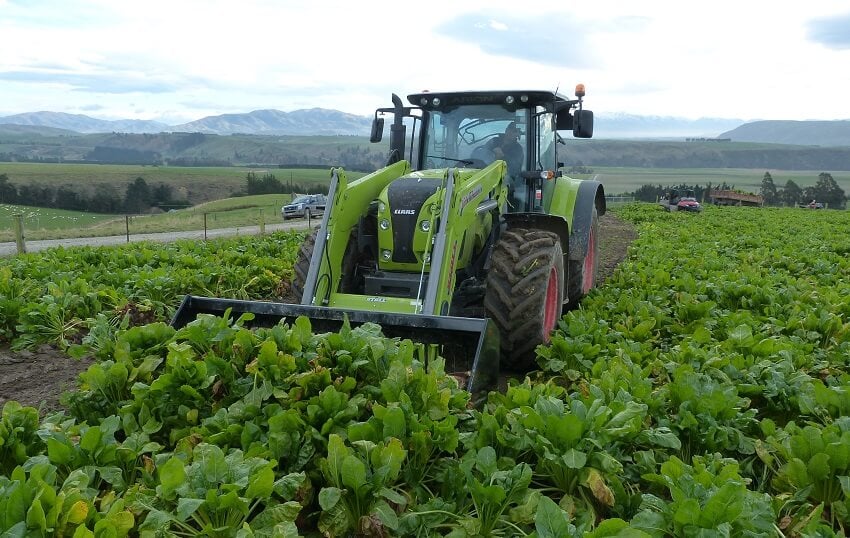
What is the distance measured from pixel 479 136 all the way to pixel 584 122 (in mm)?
1121

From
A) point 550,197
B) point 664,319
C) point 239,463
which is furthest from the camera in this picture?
point 550,197

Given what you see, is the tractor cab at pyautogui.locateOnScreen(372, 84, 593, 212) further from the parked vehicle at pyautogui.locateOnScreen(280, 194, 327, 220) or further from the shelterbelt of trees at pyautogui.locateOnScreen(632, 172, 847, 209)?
the shelterbelt of trees at pyautogui.locateOnScreen(632, 172, 847, 209)

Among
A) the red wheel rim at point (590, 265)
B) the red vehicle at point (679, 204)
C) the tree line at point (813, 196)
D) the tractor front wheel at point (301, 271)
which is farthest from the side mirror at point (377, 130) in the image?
the tree line at point (813, 196)

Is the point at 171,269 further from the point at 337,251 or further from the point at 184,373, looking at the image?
the point at 184,373

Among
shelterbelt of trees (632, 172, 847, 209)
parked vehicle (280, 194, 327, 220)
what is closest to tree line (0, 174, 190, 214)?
parked vehicle (280, 194, 327, 220)

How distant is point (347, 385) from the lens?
Answer: 12.1 ft

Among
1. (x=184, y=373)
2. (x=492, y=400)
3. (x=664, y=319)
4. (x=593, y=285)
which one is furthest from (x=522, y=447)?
(x=593, y=285)

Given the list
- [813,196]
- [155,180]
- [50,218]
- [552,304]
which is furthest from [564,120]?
[155,180]

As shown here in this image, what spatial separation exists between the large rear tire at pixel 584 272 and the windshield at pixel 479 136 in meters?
1.41

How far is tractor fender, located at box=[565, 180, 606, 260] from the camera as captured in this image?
789 centimetres

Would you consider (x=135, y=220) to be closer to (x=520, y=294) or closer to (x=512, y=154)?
(x=512, y=154)

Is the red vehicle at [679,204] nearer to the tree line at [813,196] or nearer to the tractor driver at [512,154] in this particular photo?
the tree line at [813,196]

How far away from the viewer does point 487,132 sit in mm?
7426

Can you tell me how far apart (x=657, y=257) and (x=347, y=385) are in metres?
9.08
